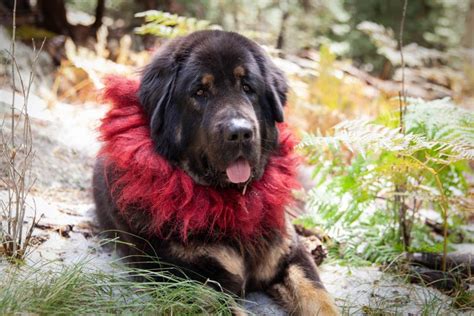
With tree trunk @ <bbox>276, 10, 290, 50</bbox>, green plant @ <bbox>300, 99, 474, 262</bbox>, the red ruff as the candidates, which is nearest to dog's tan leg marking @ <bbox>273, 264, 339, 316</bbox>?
the red ruff

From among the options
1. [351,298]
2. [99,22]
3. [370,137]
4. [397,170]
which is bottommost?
[351,298]

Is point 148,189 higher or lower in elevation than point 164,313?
higher

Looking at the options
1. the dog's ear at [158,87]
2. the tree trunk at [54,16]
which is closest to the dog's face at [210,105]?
the dog's ear at [158,87]

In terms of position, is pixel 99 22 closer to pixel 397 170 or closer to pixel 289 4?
pixel 289 4

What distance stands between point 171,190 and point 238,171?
42cm

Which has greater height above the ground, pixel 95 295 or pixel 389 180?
pixel 389 180

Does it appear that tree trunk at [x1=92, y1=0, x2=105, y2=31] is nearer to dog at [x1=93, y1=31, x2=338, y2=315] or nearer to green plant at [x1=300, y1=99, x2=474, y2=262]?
green plant at [x1=300, y1=99, x2=474, y2=262]

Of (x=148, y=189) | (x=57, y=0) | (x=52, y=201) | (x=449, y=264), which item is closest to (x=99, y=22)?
(x=57, y=0)

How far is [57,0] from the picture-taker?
8688mm

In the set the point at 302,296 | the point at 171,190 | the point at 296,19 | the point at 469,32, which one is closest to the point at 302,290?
the point at 302,296

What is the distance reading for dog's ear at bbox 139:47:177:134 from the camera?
316 cm

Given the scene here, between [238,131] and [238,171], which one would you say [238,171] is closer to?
[238,171]

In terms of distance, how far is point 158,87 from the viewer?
126 inches

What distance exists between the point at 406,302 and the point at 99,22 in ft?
24.9
